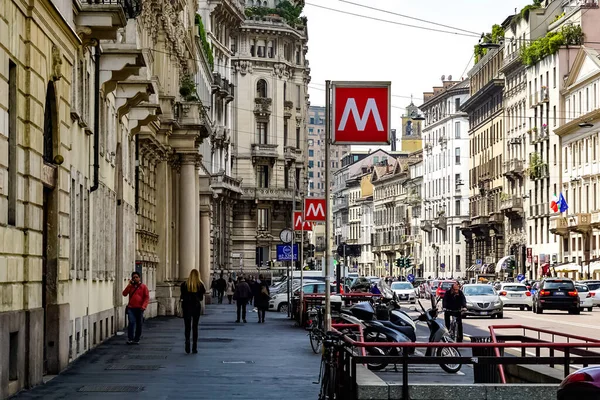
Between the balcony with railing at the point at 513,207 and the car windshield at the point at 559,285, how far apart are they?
2380 inches

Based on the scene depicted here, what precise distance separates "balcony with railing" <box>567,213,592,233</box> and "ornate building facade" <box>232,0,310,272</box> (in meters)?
21.7

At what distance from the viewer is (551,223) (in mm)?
110625

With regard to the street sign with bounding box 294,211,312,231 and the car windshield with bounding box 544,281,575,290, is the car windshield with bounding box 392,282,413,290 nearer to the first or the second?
the car windshield with bounding box 544,281,575,290

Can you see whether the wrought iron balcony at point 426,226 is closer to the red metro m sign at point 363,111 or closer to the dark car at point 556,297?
the dark car at point 556,297

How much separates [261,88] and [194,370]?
9208cm

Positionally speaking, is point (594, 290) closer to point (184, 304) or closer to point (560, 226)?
point (560, 226)

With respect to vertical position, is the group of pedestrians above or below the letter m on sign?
below

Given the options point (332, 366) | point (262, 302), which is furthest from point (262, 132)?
point (332, 366)

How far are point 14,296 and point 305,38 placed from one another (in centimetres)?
10219

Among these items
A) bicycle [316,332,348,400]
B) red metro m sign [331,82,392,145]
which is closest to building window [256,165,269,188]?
red metro m sign [331,82,392,145]

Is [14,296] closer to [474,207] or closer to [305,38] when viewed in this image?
[305,38]

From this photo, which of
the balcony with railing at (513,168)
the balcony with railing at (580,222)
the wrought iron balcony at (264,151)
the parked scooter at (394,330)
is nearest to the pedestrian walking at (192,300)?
the parked scooter at (394,330)

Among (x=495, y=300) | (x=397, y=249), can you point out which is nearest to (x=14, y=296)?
(x=495, y=300)

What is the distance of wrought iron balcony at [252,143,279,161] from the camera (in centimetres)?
11375
